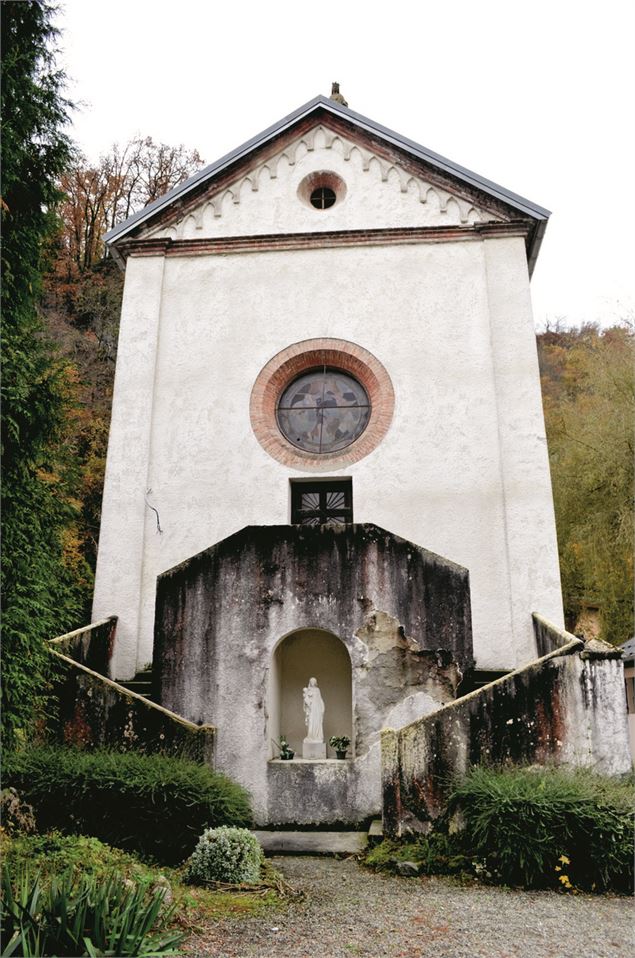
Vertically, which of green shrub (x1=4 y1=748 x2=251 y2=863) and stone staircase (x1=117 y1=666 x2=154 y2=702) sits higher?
→ stone staircase (x1=117 y1=666 x2=154 y2=702)

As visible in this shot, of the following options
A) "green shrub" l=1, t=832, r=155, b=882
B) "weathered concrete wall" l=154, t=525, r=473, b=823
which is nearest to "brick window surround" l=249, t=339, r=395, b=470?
"weathered concrete wall" l=154, t=525, r=473, b=823

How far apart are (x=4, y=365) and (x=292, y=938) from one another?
504 cm

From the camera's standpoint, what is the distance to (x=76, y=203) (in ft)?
100

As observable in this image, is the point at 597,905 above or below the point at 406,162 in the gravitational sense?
below

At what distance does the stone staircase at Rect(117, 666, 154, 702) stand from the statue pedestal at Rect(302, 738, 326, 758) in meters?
2.71

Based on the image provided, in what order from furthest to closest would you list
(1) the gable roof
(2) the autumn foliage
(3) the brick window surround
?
(2) the autumn foliage, (1) the gable roof, (3) the brick window surround

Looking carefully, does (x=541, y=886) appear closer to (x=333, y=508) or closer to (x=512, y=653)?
(x=512, y=653)

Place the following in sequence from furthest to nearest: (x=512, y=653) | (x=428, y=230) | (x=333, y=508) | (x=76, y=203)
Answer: (x=76, y=203) → (x=428, y=230) → (x=333, y=508) → (x=512, y=653)

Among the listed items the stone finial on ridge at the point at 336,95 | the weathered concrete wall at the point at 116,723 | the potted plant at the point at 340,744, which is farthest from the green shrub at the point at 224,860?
the stone finial on ridge at the point at 336,95

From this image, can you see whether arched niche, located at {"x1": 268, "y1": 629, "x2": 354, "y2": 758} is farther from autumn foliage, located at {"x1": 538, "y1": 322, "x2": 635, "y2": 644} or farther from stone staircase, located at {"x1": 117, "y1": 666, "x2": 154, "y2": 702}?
autumn foliage, located at {"x1": 538, "y1": 322, "x2": 635, "y2": 644}

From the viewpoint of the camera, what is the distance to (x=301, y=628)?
10203 mm

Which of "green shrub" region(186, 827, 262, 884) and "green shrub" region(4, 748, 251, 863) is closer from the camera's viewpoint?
"green shrub" region(186, 827, 262, 884)

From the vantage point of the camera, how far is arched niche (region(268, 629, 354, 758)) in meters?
11.4

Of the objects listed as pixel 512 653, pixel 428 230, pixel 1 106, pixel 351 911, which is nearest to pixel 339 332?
pixel 428 230
